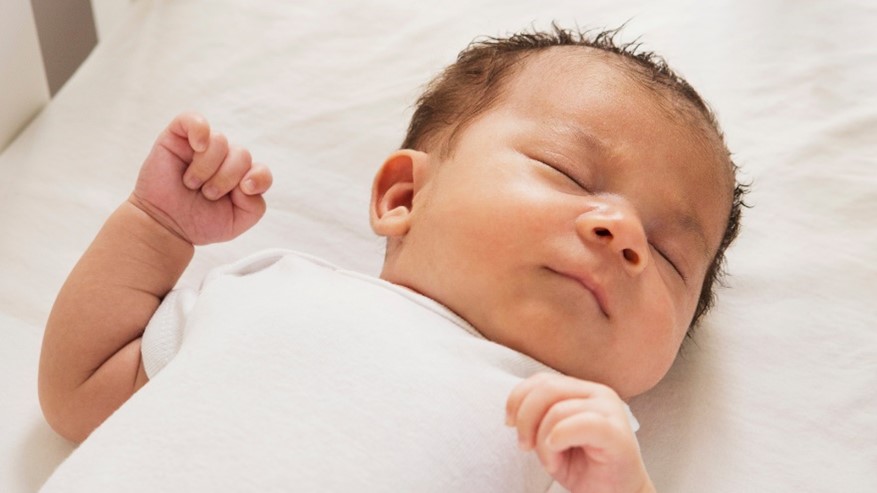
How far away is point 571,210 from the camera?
0.91 meters

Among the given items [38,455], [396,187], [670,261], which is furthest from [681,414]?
[38,455]

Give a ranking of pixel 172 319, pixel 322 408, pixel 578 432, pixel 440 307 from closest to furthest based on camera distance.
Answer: pixel 578 432 < pixel 322 408 < pixel 440 307 < pixel 172 319

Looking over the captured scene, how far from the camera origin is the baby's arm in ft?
3.40

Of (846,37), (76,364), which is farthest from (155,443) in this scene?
(846,37)

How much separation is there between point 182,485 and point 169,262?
361 mm

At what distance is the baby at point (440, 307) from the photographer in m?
0.81

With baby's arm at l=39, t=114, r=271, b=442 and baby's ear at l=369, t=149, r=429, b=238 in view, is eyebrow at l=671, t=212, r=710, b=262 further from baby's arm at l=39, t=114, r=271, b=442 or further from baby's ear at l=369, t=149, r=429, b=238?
baby's arm at l=39, t=114, r=271, b=442

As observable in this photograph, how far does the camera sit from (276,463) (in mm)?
794

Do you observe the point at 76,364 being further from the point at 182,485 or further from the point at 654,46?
the point at 654,46

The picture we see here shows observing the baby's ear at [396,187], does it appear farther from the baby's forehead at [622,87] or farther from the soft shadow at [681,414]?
the soft shadow at [681,414]

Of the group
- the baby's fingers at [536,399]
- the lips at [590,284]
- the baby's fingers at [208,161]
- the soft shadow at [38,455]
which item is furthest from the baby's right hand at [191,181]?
the baby's fingers at [536,399]

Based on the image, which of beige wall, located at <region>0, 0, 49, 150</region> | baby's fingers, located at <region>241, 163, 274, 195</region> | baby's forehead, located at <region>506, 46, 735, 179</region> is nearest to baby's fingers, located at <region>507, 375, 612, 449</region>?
baby's forehead, located at <region>506, 46, 735, 179</region>

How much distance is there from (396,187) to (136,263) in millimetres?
284

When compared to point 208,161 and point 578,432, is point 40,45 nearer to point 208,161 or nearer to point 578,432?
point 208,161
